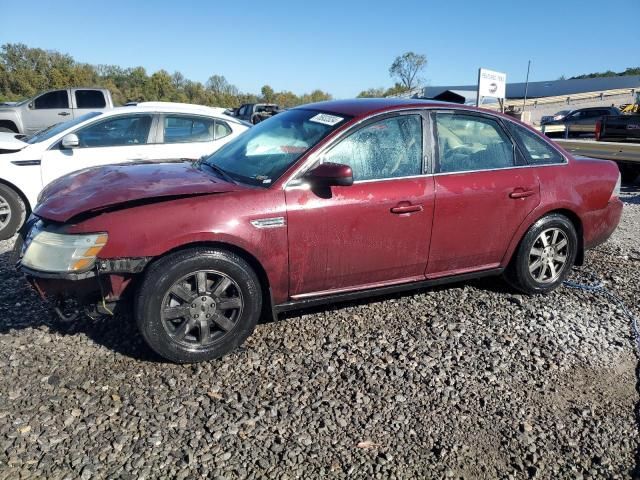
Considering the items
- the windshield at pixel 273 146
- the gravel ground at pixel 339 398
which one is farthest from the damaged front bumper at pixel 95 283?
the windshield at pixel 273 146

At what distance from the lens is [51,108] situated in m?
15.1

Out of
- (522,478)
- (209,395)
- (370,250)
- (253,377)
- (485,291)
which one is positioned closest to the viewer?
(522,478)

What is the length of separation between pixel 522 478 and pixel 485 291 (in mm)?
2272

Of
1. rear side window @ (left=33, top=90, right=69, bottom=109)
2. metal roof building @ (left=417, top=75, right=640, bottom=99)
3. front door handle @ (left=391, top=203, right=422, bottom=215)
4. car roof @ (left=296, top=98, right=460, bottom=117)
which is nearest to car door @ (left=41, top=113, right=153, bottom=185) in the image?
car roof @ (left=296, top=98, right=460, bottom=117)

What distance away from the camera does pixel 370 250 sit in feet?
11.6

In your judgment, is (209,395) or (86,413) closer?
(86,413)

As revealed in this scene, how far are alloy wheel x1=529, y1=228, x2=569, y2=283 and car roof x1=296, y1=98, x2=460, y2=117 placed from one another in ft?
4.27

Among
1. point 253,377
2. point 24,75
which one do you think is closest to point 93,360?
point 253,377

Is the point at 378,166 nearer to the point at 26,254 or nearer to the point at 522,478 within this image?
the point at 522,478

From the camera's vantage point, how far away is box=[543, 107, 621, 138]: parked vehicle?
22188 millimetres

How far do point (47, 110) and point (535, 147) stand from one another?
15132 mm

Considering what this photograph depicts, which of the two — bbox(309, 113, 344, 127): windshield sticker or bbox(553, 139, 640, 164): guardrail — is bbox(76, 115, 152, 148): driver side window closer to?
bbox(309, 113, 344, 127): windshield sticker

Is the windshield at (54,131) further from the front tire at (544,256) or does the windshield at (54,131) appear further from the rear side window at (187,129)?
the front tire at (544,256)

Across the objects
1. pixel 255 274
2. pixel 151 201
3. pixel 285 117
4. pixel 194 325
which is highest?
pixel 285 117
